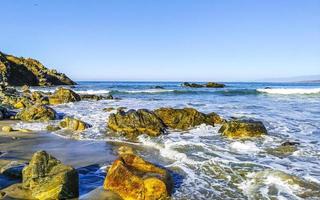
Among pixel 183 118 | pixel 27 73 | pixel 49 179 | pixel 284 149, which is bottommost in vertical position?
pixel 284 149

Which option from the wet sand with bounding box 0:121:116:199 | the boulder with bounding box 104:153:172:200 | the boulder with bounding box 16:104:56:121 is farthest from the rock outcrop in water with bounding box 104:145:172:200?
the boulder with bounding box 16:104:56:121

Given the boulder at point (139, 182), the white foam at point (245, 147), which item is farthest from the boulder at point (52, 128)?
the boulder at point (139, 182)

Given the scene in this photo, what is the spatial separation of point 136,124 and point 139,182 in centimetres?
607

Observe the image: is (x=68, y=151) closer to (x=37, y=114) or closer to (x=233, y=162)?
(x=233, y=162)

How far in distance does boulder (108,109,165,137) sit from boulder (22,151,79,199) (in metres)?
5.43

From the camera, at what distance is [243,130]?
1017cm

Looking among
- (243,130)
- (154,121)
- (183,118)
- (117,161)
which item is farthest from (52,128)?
(117,161)

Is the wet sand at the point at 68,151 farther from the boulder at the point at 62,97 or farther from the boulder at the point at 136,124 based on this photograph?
the boulder at the point at 62,97

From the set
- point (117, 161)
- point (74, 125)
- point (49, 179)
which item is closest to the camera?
point (49, 179)

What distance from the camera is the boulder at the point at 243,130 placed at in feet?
33.1

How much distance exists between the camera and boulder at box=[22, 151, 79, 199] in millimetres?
4961

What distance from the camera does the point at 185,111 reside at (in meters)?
12.8

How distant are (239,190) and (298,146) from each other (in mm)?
3915

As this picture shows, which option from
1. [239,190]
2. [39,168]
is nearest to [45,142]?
[39,168]
